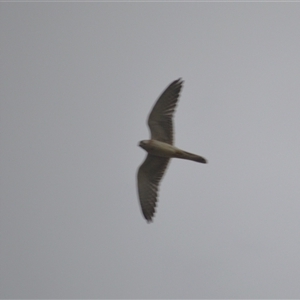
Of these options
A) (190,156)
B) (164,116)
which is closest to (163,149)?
(190,156)

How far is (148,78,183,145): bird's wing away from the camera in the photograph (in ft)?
57.5

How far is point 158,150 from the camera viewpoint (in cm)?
1730

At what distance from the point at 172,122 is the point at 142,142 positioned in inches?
43.1

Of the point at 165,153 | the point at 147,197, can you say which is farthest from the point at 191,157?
the point at 147,197

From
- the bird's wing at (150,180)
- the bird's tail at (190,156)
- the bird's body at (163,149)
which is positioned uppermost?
the bird's body at (163,149)

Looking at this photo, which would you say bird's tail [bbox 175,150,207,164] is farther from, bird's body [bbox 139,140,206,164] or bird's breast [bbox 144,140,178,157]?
bird's breast [bbox 144,140,178,157]

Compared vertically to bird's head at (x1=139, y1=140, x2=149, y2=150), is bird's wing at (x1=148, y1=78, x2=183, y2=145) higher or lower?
higher

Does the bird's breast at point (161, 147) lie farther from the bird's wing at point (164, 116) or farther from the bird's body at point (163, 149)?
the bird's wing at point (164, 116)

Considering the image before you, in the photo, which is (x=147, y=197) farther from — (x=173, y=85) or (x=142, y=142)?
(x=173, y=85)

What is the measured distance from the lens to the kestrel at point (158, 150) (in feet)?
56.4

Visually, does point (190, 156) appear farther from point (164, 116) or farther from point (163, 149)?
point (164, 116)

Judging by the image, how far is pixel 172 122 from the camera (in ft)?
57.8

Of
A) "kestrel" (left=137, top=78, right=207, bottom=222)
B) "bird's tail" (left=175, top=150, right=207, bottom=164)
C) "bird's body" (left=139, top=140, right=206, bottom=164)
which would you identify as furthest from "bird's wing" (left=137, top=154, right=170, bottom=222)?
"bird's tail" (left=175, top=150, right=207, bottom=164)

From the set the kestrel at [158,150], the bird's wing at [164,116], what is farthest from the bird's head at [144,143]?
the bird's wing at [164,116]
